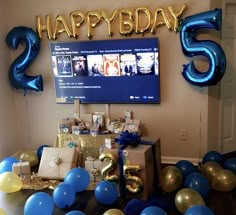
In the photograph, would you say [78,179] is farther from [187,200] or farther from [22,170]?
[187,200]

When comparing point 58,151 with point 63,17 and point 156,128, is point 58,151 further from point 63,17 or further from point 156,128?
point 63,17

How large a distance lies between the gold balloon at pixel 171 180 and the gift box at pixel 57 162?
3.28 ft

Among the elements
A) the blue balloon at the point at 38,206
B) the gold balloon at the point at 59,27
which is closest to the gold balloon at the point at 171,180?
the blue balloon at the point at 38,206

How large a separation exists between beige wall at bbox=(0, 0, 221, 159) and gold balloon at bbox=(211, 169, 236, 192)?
69cm

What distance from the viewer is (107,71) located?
12.4 feet

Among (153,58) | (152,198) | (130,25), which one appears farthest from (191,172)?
(130,25)

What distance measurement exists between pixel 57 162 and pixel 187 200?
4.92ft

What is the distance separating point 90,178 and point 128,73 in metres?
1.30

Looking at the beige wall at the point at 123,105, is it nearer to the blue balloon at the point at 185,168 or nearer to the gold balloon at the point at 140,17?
the gold balloon at the point at 140,17

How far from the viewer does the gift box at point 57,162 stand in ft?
11.1

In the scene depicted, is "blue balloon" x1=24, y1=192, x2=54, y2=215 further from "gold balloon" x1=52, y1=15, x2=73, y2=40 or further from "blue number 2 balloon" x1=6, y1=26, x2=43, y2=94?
"gold balloon" x1=52, y1=15, x2=73, y2=40

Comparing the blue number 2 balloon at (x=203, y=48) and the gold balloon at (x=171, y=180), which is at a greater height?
the blue number 2 balloon at (x=203, y=48)

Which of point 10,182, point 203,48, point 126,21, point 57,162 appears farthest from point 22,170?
point 203,48

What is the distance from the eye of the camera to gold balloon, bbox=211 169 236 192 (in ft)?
9.84
